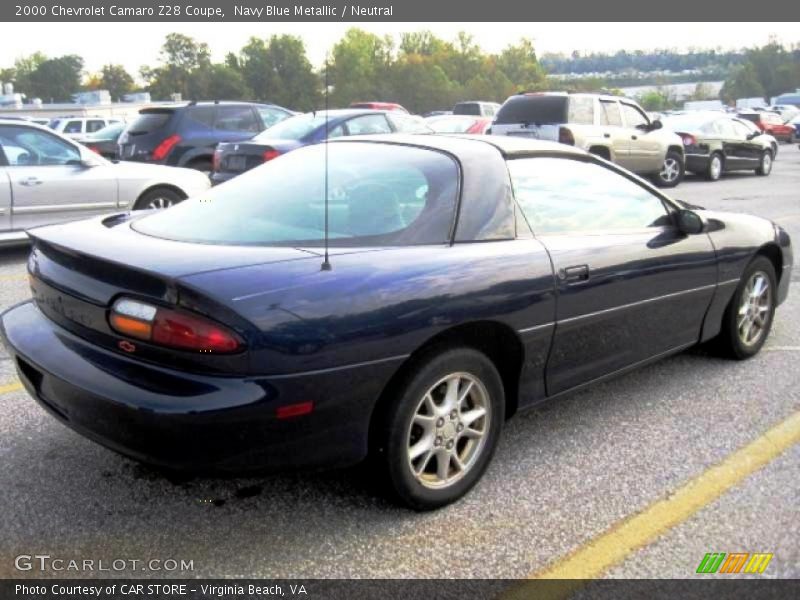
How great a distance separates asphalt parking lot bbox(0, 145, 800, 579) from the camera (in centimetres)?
274

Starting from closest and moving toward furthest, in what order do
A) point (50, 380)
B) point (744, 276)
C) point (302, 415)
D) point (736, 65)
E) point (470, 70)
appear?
→ point (302, 415)
point (50, 380)
point (744, 276)
point (470, 70)
point (736, 65)

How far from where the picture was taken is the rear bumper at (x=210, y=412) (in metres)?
2.52

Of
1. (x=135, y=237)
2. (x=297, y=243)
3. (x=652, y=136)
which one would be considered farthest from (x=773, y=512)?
(x=652, y=136)

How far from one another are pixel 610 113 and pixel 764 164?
7.09 meters

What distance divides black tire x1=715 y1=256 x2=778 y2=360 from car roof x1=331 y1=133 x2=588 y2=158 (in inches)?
54.3

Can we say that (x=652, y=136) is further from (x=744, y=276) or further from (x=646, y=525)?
(x=646, y=525)

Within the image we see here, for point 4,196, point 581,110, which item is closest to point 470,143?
point 4,196

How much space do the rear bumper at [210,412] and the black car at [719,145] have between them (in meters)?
16.8

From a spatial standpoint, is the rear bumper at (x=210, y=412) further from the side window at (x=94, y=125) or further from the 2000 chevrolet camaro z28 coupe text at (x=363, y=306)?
the side window at (x=94, y=125)

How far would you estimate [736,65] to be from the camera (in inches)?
4631

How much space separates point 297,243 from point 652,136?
13955 millimetres

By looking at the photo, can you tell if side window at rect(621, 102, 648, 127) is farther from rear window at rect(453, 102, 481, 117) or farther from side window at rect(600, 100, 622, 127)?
rear window at rect(453, 102, 481, 117)

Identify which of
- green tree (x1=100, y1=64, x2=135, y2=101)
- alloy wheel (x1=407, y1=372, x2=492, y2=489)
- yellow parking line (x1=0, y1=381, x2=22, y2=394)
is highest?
green tree (x1=100, y1=64, x2=135, y2=101)

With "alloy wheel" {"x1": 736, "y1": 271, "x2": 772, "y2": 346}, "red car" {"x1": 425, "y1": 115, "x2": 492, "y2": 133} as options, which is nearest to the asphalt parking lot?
"alloy wheel" {"x1": 736, "y1": 271, "x2": 772, "y2": 346}
